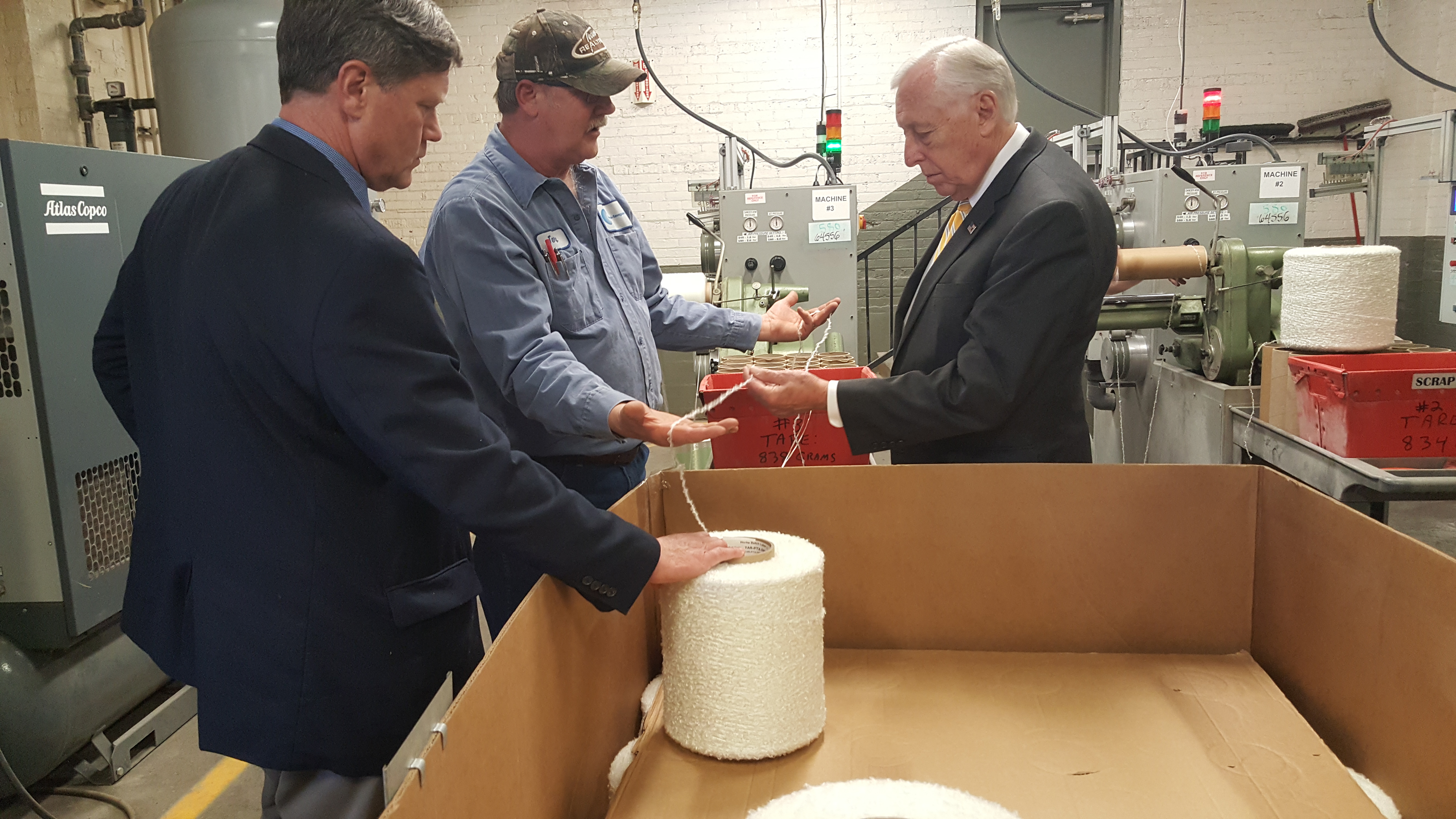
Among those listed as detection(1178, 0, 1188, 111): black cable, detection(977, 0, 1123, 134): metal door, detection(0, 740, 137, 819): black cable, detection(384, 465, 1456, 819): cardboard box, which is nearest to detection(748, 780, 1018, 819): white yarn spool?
detection(384, 465, 1456, 819): cardboard box

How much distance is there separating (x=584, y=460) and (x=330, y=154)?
82 centimetres

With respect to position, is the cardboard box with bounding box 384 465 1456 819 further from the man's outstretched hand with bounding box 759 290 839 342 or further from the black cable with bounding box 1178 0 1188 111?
the black cable with bounding box 1178 0 1188 111

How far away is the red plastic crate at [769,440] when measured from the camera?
1.78 metres

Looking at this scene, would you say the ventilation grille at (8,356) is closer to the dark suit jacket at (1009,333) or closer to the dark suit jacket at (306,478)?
the dark suit jacket at (306,478)

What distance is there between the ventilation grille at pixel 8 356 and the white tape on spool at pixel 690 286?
7.09ft

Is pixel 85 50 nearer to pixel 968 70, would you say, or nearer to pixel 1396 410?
pixel 968 70

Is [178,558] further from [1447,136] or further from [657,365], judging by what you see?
[1447,136]

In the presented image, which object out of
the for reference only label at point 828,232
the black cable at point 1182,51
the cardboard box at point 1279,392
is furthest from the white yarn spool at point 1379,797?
the black cable at point 1182,51

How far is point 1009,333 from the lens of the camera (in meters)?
1.46

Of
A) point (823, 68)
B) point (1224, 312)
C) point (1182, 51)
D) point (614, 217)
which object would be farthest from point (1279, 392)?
point (1182, 51)

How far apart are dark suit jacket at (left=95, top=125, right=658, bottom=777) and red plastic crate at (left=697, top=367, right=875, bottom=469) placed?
0.77 m

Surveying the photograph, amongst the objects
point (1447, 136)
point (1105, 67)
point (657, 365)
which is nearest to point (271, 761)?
point (657, 365)

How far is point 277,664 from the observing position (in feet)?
3.25

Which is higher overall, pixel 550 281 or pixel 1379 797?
pixel 550 281
